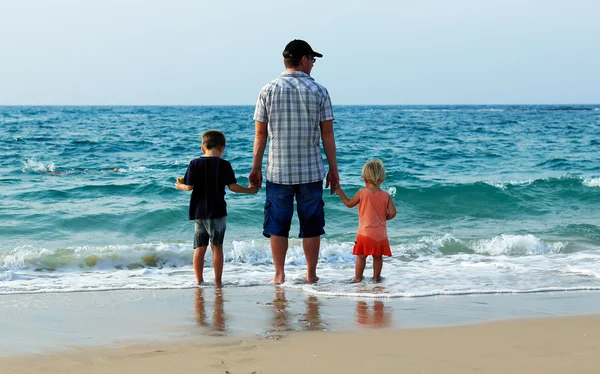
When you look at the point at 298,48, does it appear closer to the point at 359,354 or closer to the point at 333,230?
the point at 359,354

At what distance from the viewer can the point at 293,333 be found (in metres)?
4.07

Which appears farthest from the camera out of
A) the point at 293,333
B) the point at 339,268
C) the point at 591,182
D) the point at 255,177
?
the point at 591,182

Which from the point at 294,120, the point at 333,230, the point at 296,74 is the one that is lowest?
the point at 333,230

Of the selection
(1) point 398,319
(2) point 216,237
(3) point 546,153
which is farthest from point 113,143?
(1) point 398,319

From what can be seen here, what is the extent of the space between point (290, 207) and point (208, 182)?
2.25ft

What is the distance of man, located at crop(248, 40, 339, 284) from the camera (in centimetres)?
530

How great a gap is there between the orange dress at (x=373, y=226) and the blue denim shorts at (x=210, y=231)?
112 centimetres

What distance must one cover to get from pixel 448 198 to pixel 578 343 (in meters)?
7.72

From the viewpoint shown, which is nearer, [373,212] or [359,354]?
[359,354]

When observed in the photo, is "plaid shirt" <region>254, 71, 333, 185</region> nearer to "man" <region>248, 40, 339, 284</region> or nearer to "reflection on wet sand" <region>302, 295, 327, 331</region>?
"man" <region>248, 40, 339, 284</region>

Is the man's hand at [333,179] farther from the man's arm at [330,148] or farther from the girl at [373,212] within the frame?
the girl at [373,212]

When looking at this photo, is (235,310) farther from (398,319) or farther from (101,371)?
(101,371)

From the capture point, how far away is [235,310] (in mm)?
4766

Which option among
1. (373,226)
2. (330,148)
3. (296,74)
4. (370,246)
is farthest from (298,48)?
(370,246)
